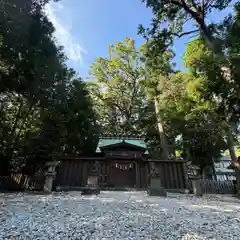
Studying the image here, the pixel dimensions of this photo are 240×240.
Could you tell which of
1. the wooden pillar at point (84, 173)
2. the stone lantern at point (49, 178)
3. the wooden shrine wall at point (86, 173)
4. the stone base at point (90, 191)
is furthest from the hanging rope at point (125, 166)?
the stone lantern at point (49, 178)

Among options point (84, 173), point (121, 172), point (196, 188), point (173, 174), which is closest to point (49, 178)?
→ point (84, 173)

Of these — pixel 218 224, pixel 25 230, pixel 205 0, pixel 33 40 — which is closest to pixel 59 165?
pixel 33 40

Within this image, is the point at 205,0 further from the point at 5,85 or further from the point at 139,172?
the point at 5,85

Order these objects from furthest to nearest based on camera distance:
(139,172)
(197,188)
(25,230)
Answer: (139,172) → (197,188) → (25,230)

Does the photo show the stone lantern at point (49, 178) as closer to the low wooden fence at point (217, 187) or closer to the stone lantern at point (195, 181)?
the stone lantern at point (195, 181)

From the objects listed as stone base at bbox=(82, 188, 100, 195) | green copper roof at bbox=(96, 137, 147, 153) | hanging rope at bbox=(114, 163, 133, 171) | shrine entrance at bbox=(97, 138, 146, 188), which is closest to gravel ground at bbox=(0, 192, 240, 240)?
stone base at bbox=(82, 188, 100, 195)

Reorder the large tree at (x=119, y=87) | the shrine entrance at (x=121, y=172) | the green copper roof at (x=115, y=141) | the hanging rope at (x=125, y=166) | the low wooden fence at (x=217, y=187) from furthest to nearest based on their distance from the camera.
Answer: the large tree at (x=119, y=87)
the green copper roof at (x=115, y=141)
the hanging rope at (x=125, y=166)
the low wooden fence at (x=217, y=187)
the shrine entrance at (x=121, y=172)

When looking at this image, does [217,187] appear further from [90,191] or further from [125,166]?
[90,191]

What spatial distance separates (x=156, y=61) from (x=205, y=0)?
308 centimetres

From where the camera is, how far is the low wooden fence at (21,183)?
29.1 feet

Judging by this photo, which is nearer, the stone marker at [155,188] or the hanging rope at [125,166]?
the stone marker at [155,188]

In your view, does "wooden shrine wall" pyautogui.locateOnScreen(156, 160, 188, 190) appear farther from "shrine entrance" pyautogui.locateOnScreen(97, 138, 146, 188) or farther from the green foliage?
the green foliage

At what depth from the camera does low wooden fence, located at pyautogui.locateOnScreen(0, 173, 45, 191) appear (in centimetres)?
887

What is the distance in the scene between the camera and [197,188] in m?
8.54
